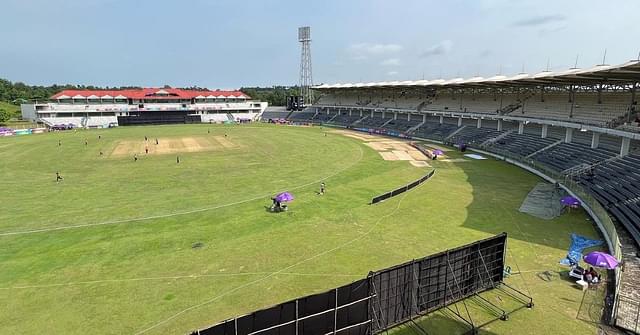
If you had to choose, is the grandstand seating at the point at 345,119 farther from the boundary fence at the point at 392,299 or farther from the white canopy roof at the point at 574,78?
the boundary fence at the point at 392,299

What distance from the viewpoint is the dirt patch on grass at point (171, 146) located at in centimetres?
5699

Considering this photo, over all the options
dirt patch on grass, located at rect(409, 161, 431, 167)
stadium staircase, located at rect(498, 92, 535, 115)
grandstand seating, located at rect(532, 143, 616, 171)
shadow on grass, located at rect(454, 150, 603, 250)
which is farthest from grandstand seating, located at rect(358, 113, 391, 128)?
shadow on grass, located at rect(454, 150, 603, 250)

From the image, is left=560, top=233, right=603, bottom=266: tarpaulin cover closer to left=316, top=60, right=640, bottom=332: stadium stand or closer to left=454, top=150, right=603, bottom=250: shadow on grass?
left=454, top=150, right=603, bottom=250: shadow on grass

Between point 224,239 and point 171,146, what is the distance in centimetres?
4490

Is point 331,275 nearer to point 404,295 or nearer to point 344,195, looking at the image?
point 404,295

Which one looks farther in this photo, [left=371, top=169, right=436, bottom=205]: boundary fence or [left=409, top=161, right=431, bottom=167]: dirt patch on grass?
[left=409, top=161, right=431, bottom=167]: dirt patch on grass

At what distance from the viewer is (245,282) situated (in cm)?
1792

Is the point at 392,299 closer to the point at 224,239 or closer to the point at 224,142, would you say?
the point at 224,239

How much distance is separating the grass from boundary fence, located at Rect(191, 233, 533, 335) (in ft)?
2.82

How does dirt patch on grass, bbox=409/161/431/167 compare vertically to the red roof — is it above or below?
below

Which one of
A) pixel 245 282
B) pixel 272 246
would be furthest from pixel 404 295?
pixel 272 246

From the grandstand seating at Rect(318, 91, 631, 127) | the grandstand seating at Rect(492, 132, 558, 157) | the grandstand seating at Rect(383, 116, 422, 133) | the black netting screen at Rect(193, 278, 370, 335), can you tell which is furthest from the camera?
the grandstand seating at Rect(383, 116, 422, 133)

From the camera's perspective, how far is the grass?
1563 centimetres

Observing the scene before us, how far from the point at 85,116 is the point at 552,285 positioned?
123425 millimetres
